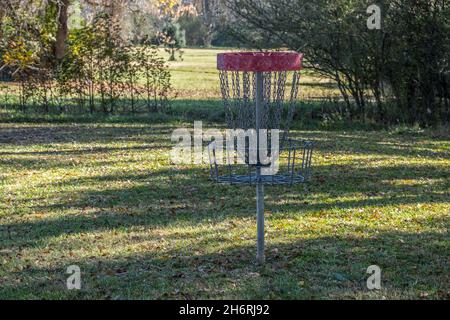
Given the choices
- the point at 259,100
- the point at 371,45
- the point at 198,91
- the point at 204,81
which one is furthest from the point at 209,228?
the point at 204,81

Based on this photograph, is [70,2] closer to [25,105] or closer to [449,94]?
[25,105]

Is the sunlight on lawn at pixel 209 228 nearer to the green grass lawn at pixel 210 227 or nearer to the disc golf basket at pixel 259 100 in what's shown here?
the green grass lawn at pixel 210 227

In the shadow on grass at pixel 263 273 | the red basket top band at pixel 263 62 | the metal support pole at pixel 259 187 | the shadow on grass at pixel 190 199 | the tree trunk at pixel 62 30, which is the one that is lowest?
the shadow on grass at pixel 263 273

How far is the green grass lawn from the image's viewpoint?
6.18 m

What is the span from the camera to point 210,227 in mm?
8164

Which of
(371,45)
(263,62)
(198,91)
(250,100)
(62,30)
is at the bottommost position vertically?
(198,91)

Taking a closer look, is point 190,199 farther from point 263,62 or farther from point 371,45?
point 371,45

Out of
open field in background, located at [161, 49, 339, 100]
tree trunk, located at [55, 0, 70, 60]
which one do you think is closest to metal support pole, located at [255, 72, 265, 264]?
open field in background, located at [161, 49, 339, 100]

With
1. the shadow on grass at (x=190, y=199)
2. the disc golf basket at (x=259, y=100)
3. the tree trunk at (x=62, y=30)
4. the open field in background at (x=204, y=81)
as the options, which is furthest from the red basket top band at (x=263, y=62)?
the tree trunk at (x=62, y=30)

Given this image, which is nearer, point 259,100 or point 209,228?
point 259,100

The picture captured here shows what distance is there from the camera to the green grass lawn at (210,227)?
6.18 m

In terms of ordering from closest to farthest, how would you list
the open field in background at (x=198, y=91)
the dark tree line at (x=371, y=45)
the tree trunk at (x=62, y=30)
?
the dark tree line at (x=371, y=45), the open field in background at (x=198, y=91), the tree trunk at (x=62, y=30)

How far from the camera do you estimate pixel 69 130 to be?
56.2 ft

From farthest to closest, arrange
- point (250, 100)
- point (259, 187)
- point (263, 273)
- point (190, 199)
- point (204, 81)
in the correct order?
point (204, 81) < point (190, 199) < point (263, 273) < point (259, 187) < point (250, 100)
